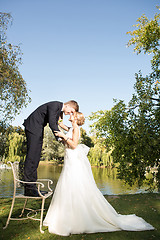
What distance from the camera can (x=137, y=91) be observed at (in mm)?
8047

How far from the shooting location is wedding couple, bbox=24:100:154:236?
137 inches

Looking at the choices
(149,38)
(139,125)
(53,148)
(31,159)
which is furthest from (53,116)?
(53,148)

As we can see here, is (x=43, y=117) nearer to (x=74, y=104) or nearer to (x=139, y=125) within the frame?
(x=74, y=104)

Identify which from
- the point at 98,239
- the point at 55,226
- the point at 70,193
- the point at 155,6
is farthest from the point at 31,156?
the point at 155,6

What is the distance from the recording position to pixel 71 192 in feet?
11.9

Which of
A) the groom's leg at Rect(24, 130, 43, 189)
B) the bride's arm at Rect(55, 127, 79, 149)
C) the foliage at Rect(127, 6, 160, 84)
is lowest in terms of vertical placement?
the groom's leg at Rect(24, 130, 43, 189)

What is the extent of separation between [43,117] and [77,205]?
63.7 inches

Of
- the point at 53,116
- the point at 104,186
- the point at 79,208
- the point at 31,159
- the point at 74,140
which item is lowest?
the point at 104,186

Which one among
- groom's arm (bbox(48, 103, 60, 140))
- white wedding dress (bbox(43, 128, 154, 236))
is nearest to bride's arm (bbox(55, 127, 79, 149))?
white wedding dress (bbox(43, 128, 154, 236))

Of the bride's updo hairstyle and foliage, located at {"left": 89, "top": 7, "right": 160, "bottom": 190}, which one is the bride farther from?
foliage, located at {"left": 89, "top": 7, "right": 160, "bottom": 190}

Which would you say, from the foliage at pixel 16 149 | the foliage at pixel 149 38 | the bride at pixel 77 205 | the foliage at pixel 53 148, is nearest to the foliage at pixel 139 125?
the foliage at pixel 149 38

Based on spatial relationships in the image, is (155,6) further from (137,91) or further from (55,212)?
(55,212)

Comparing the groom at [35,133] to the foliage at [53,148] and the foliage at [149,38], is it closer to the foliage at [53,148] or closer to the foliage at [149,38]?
the foliage at [149,38]

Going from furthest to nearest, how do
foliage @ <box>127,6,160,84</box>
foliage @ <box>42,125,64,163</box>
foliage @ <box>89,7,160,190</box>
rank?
1. foliage @ <box>42,125,64,163</box>
2. foliage @ <box>127,6,160,84</box>
3. foliage @ <box>89,7,160,190</box>
